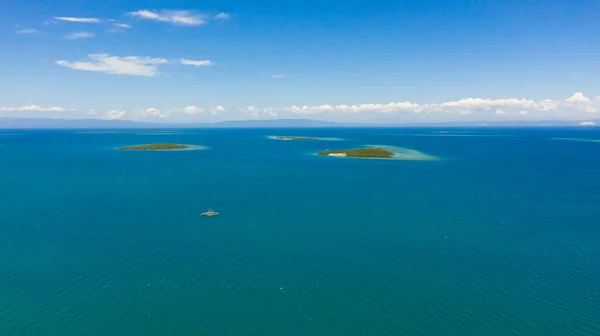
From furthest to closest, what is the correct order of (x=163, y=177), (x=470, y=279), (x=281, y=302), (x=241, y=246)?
(x=163, y=177)
(x=241, y=246)
(x=470, y=279)
(x=281, y=302)

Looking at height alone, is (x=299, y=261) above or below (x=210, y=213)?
below

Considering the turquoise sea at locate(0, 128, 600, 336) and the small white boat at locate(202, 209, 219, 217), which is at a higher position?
the small white boat at locate(202, 209, 219, 217)

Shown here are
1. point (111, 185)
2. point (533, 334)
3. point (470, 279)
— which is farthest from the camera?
point (111, 185)

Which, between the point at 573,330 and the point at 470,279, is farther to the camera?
the point at 470,279

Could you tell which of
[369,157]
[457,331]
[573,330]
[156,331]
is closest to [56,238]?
[156,331]

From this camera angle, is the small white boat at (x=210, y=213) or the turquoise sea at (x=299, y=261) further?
the small white boat at (x=210, y=213)

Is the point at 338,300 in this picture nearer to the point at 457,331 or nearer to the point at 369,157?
the point at 457,331

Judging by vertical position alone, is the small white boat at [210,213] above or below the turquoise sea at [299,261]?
above

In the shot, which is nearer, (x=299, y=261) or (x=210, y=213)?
(x=299, y=261)
